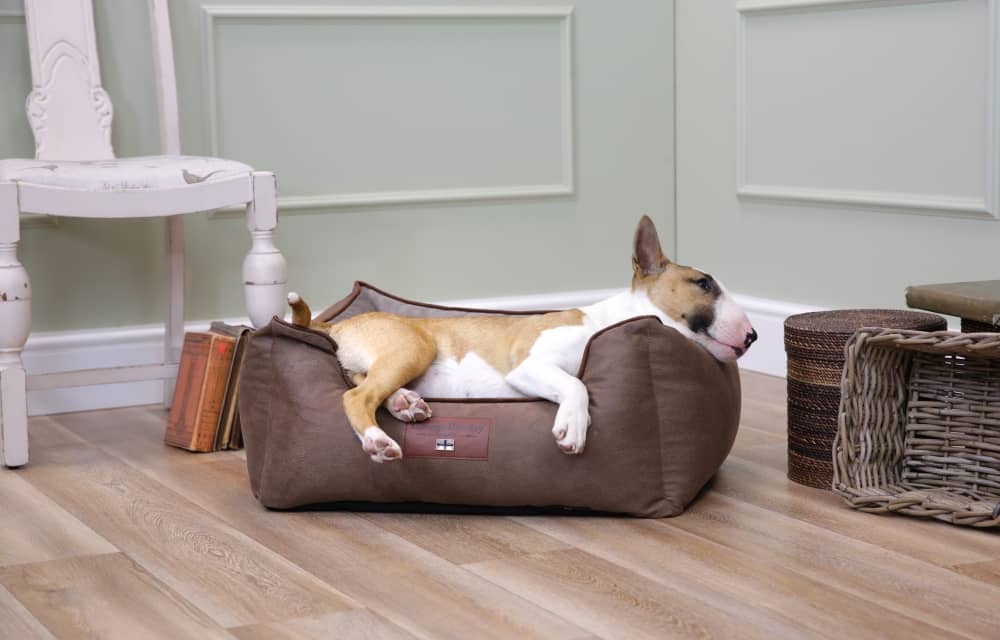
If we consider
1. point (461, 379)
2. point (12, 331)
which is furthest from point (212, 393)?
point (461, 379)

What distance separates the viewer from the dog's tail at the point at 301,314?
2191 mm

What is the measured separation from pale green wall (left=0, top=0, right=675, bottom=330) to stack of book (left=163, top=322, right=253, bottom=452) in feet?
1.62

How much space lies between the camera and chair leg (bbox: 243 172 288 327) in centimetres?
275

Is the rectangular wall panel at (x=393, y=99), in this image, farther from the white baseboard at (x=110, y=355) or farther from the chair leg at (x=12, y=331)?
the chair leg at (x=12, y=331)

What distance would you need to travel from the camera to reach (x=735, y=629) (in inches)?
63.6

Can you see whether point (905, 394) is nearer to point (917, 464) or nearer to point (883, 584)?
point (917, 464)

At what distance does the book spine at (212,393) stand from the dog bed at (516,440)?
0.53 meters

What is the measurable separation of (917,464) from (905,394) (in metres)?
0.12

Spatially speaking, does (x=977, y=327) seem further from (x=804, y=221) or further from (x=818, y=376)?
(x=804, y=221)

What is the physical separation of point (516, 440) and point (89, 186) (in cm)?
108

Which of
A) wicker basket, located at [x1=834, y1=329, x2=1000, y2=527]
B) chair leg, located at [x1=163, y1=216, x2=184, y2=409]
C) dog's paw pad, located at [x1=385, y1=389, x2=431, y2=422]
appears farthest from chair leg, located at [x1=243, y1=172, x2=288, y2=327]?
wicker basket, located at [x1=834, y1=329, x2=1000, y2=527]

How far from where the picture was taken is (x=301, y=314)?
2.25m

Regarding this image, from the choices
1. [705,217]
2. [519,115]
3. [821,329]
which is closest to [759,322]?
[705,217]

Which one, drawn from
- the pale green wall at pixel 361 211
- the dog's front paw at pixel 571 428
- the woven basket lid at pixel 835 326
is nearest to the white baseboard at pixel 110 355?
the pale green wall at pixel 361 211
